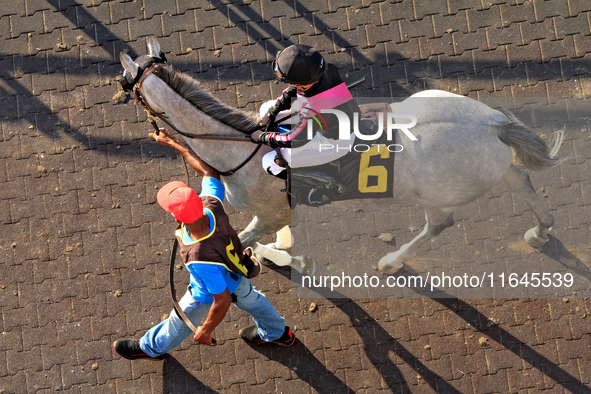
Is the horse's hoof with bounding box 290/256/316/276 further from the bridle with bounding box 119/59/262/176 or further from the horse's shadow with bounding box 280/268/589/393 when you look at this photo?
the bridle with bounding box 119/59/262/176

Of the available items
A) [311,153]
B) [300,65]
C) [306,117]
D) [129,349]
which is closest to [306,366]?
[129,349]

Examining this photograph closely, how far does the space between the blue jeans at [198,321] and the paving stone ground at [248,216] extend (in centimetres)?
42

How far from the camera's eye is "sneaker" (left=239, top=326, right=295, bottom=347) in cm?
498

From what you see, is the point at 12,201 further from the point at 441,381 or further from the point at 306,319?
the point at 441,381

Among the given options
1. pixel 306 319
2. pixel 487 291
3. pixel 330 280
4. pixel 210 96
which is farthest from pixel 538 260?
pixel 210 96

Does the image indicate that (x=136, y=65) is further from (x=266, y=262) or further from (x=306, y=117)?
(x=266, y=262)

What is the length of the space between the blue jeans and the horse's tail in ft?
8.42

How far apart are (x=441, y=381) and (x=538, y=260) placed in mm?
1700

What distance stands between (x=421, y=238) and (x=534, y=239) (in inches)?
52.2

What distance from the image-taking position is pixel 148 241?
215 inches

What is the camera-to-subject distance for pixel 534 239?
5293 mm

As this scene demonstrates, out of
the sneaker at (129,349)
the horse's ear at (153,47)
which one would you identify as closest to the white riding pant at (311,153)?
the horse's ear at (153,47)

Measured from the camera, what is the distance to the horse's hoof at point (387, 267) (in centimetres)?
531

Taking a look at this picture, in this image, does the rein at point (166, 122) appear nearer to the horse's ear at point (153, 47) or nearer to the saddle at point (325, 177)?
the horse's ear at point (153, 47)
